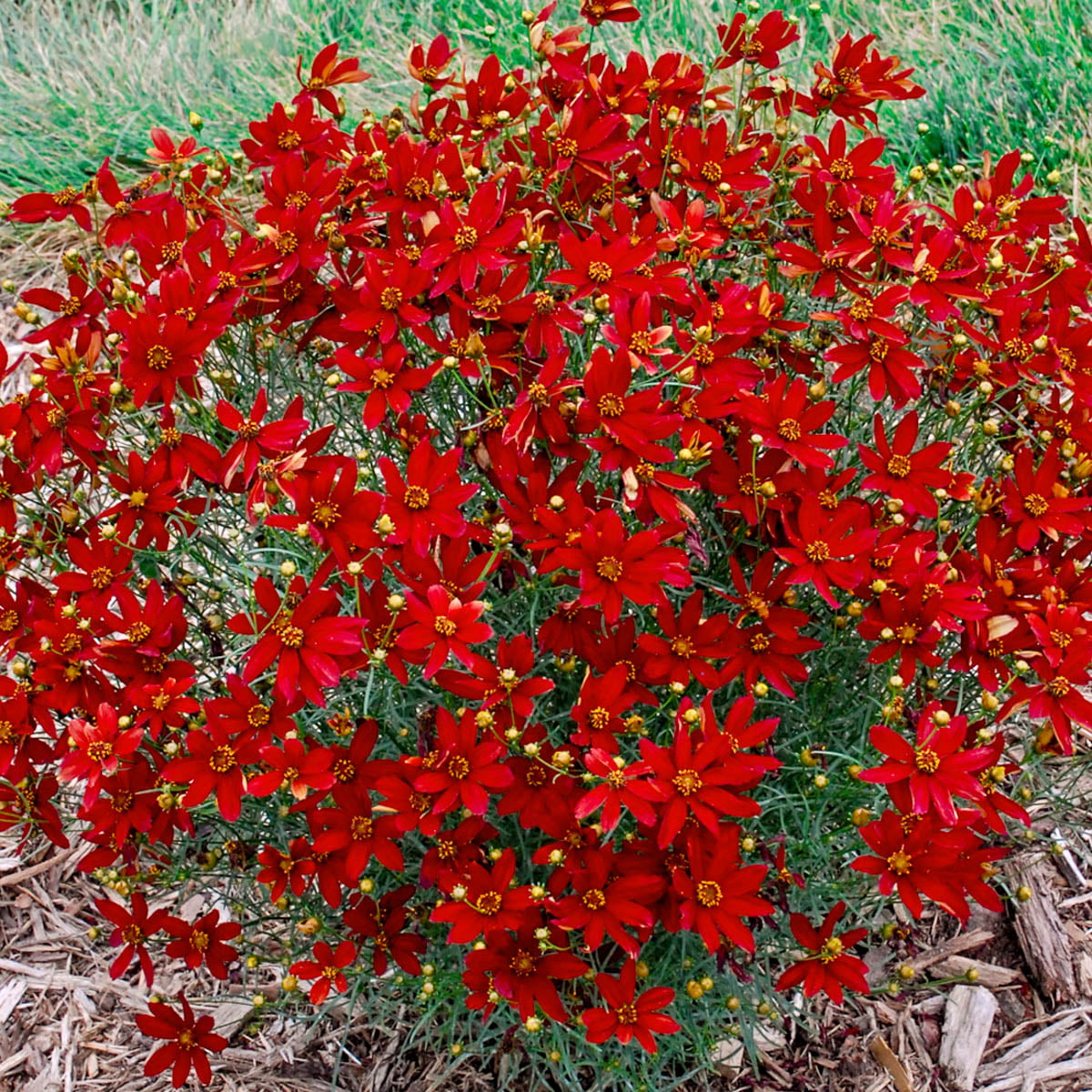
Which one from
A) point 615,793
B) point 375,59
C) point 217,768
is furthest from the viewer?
point 375,59

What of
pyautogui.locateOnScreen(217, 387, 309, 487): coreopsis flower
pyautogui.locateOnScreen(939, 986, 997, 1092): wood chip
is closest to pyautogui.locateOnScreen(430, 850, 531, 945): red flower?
pyautogui.locateOnScreen(217, 387, 309, 487): coreopsis flower

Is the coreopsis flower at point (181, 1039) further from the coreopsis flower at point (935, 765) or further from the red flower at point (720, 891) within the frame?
the coreopsis flower at point (935, 765)

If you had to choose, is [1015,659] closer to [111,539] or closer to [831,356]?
[831,356]

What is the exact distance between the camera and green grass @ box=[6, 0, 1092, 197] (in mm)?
5215

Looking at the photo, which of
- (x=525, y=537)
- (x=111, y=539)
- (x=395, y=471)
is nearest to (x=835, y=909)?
(x=525, y=537)

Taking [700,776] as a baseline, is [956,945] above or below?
below

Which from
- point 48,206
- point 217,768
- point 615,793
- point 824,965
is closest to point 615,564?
point 615,793

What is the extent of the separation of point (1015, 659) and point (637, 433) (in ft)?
2.49

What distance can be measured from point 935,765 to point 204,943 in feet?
4.30

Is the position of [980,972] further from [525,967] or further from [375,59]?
[375,59]

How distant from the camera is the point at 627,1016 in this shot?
6.41ft

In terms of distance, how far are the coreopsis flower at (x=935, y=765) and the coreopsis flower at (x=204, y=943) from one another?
1169mm

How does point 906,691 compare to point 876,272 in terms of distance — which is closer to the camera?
point 876,272

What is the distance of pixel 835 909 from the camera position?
2102mm
